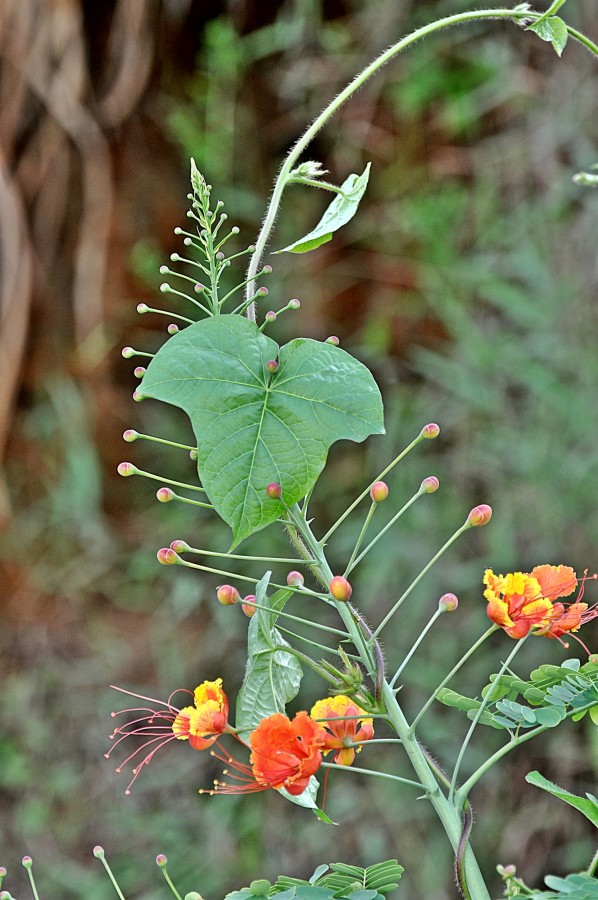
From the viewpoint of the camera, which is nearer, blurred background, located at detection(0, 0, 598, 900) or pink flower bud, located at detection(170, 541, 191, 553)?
pink flower bud, located at detection(170, 541, 191, 553)

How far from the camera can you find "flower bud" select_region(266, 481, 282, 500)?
293mm

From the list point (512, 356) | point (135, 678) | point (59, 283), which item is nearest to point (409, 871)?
point (135, 678)

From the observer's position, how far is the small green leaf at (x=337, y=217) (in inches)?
12.9

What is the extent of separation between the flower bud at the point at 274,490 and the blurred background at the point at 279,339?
825mm

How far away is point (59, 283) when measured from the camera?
1391 millimetres

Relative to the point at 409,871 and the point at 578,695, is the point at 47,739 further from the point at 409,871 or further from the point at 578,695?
the point at 578,695

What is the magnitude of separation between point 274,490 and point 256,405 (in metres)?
0.03

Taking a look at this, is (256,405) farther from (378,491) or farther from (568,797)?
(568,797)

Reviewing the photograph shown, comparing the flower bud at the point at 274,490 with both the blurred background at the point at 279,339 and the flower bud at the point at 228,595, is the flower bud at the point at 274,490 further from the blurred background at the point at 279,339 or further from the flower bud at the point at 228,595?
the blurred background at the point at 279,339

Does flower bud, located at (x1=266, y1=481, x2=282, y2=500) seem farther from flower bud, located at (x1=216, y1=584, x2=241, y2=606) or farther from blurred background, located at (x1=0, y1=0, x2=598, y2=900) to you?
blurred background, located at (x1=0, y1=0, x2=598, y2=900)

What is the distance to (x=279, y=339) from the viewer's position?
1.23 meters

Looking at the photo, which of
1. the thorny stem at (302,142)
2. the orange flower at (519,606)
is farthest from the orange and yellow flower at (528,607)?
the thorny stem at (302,142)

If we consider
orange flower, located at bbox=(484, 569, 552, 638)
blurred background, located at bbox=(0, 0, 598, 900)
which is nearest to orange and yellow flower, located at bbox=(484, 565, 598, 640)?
orange flower, located at bbox=(484, 569, 552, 638)

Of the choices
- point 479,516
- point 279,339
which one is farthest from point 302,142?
point 279,339
